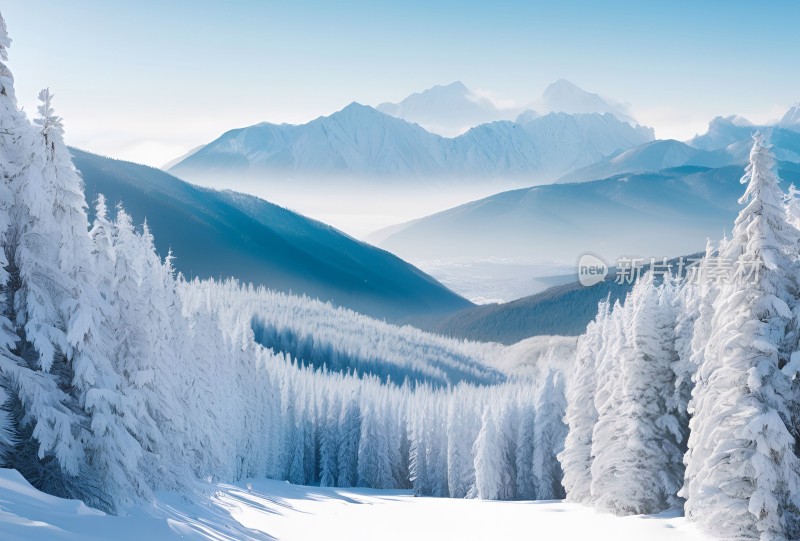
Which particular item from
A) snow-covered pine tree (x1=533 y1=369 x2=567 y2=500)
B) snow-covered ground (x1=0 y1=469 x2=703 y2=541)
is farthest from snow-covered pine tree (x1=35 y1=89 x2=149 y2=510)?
snow-covered pine tree (x1=533 y1=369 x2=567 y2=500)

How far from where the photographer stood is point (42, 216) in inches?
784

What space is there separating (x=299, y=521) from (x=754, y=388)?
23.1 meters

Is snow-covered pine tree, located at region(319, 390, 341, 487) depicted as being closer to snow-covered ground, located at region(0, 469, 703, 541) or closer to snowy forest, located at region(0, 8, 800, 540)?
snow-covered ground, located at region(0, 469, 703, 541)


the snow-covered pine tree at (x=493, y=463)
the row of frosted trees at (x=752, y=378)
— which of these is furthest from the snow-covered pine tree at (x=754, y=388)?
the snow-covered pine tree at (x=493, y=463)

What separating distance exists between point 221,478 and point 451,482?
3980cm

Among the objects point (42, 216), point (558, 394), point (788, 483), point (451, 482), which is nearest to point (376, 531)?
point (788, 483)

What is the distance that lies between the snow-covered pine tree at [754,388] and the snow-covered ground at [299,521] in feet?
9.34

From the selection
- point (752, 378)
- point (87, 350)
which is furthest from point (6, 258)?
point (752, 378)

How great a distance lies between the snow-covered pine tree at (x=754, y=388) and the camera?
909 inches

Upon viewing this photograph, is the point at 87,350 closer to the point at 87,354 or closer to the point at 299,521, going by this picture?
the point at 87,354

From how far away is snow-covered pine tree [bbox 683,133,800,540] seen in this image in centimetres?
2309

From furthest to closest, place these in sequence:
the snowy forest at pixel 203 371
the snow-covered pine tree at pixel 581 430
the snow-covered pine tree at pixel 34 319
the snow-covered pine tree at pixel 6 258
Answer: the snow-covered pine tree at pixel 581 430 → the snowy forest at pixel 203 371 → the snow-covered pine tree at pixel 34 319 → the snow-covered pine tree at pixel 6 258

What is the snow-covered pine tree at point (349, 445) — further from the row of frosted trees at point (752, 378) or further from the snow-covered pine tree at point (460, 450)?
the row of frosted trees at point (752, 378)

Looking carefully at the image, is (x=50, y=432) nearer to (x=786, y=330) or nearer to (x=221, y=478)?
(x=786, y=330)
